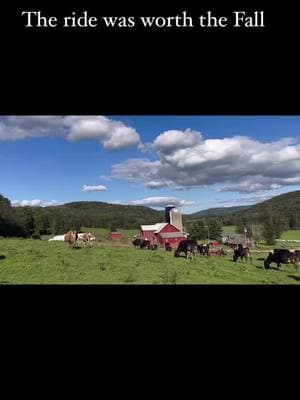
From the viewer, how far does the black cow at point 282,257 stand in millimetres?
5298

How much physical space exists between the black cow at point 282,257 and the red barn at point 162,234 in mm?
1423

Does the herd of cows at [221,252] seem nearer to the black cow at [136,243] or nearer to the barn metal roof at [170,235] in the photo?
the black cow at [136,243]

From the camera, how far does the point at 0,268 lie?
4.50 meters

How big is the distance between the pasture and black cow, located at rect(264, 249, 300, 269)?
0.30 ft

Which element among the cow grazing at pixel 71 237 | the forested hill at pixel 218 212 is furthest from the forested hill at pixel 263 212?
the cow grazing at pixel 71 237

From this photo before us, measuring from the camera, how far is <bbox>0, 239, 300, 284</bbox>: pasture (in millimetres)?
4309

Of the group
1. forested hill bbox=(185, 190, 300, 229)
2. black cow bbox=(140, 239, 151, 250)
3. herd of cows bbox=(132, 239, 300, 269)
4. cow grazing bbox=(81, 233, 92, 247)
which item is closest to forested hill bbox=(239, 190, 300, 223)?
forested hill bbox=(185, 190, 300, 229)

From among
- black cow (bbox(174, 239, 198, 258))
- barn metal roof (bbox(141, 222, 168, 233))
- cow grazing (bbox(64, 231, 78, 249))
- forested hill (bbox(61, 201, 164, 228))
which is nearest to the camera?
forested hill (bbox(61, 201, 164, 228))

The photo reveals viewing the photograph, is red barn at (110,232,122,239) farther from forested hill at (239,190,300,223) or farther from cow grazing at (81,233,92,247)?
forested hill at (239,190,300,223)

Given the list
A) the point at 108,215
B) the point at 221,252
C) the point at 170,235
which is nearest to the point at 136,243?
the point at 170,235

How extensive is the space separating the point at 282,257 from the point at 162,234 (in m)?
1.90

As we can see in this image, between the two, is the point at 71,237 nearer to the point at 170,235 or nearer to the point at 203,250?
the point at 170,235

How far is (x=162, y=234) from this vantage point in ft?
16.8

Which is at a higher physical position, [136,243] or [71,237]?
[71,237]
